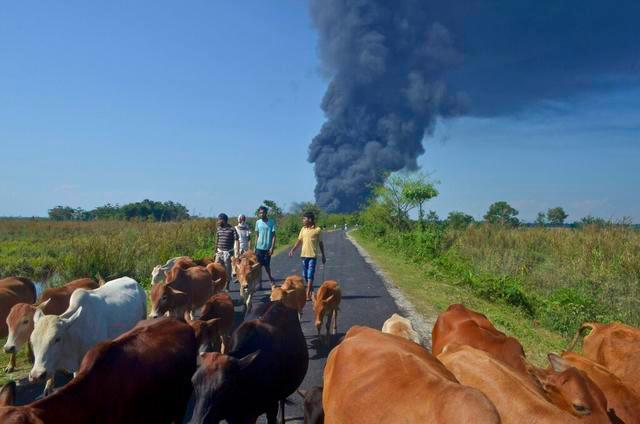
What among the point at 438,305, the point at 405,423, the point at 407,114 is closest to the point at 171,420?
the point at 405,423

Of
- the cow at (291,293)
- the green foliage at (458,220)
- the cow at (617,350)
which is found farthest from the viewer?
the green foliage at (458,220)

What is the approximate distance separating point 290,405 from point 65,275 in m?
10.6

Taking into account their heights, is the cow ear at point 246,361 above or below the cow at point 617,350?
above

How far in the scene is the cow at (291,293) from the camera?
30.7 feet

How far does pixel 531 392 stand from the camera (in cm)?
383

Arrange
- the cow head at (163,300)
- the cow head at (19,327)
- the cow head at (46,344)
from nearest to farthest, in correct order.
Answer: the cow head at (46,344) → the cow head at (19,327) → the cow head at (163,300)

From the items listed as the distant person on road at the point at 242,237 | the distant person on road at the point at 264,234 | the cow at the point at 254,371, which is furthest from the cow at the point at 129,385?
the distant person on road at the point at 242,237

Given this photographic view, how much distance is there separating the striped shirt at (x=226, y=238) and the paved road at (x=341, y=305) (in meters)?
1.33

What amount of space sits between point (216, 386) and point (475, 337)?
2.90 m

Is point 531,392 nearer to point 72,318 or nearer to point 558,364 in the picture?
point 558,364

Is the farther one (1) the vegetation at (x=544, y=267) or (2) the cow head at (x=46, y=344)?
(1) the vegetation at (x=544, y=267)

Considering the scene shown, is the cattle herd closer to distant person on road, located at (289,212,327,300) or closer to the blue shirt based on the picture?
distant person on road, located at (289,212,327,300)

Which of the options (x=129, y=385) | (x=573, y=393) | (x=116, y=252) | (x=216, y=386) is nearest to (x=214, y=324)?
(x=129, y=385)

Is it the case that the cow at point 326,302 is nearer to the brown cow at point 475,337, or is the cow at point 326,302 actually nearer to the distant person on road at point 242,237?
the brown cow at point 475,337
